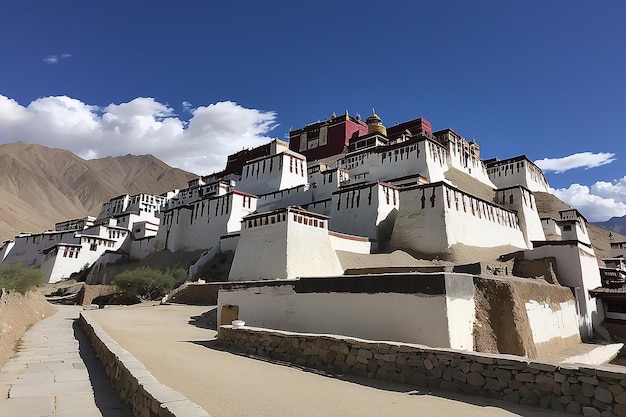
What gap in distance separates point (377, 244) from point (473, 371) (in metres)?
21.1

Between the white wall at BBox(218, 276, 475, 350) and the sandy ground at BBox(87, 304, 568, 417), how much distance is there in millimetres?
2354

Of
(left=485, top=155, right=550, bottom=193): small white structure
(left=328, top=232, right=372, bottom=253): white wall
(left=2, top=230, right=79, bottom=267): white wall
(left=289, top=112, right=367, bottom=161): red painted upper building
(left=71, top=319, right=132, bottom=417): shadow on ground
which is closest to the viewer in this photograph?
(left=71, top=319, right=132, bottom=417): shadow on ground

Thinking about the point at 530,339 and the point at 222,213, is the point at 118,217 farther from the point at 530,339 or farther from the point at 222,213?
the point at 530,339

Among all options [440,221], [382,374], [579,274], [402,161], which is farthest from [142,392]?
[402,161]

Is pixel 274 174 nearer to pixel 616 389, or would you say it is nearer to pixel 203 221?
pixel 203 221

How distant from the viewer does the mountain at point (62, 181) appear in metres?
86.0

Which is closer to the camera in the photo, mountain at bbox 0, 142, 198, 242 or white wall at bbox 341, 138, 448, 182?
white wall at bbox 341, 138, 448, 182

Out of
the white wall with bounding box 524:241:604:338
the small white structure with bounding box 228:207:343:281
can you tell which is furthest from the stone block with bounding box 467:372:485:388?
the small white structure with bounding box 228:207:343:281

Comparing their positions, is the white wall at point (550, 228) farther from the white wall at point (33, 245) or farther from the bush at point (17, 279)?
the white wall at point (33, 245)

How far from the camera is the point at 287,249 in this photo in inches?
842

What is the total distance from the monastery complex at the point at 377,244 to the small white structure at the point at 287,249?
0.27ft

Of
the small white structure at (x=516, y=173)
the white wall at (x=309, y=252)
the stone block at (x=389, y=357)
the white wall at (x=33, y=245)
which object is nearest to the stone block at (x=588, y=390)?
the stone block at (x=389, y=357)

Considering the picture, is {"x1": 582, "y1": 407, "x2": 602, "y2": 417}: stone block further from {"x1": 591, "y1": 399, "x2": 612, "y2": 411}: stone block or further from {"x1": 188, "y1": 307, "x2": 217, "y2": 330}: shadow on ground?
{"x1": 188, "y1": 307, "x2": 217, "y2": 330}: shadow on ground

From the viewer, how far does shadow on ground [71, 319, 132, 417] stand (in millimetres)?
4625
